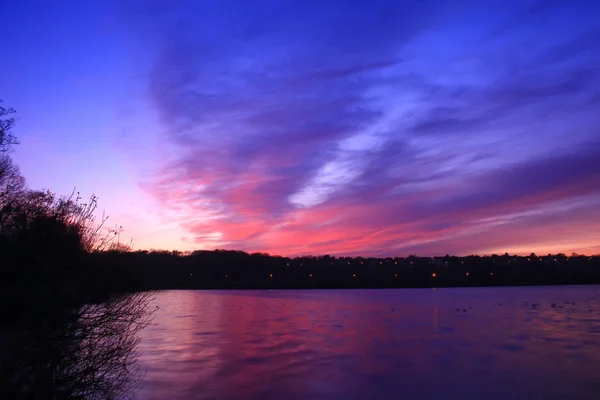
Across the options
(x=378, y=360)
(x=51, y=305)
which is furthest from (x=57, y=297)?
(x=378, y=360)

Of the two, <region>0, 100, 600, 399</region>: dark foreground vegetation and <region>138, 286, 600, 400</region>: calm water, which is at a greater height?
<region>0, 100, 600, 399</region>: dark foreground vegetation

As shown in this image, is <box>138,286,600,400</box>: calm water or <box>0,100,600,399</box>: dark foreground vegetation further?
<box>138,286,600,400</box>: calm water

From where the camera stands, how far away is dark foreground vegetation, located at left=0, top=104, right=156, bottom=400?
8969 mm

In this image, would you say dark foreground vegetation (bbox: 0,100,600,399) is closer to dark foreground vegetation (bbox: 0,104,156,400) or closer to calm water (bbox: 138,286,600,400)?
dark foreground vegetation (bbox: 0,104,156,400)

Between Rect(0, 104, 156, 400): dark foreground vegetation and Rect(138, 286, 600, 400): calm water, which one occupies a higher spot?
Rect(0, 104, 156, 400): dark foreground vegetation

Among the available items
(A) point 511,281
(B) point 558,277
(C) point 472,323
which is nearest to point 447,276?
(A) point 511,281

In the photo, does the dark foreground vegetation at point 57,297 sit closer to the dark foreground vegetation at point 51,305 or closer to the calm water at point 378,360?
the dark foreground vegetation at point 51,305

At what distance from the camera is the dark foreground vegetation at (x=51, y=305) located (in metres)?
8.97

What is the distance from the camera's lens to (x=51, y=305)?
9.16m

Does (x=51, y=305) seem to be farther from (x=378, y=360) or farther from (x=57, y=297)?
(x=378, y=360)

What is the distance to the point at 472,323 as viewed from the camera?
4369 centimetres

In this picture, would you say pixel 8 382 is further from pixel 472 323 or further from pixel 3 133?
pixel 472 323

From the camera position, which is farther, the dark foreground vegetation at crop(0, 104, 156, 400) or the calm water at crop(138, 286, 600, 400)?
the calm water at crop(138, 286, 600, 400)

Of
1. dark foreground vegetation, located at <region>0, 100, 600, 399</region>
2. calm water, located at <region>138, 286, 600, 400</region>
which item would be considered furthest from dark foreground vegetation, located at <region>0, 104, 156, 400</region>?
calm water, located at <region>138, 286, 600, 400</region>
